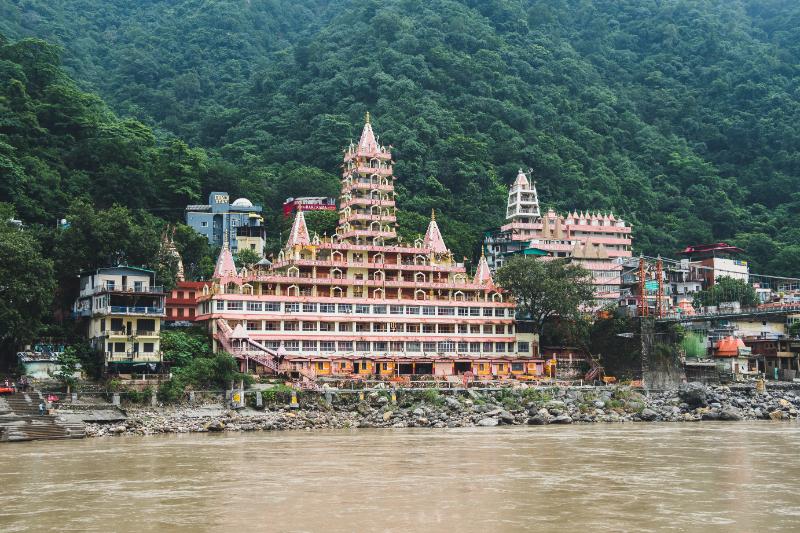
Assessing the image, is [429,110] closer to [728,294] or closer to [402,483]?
[728,294]

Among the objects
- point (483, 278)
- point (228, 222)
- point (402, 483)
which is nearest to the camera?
point (402, 483)

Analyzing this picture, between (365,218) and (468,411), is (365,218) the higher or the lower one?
the higher one

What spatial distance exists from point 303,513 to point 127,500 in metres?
6.42

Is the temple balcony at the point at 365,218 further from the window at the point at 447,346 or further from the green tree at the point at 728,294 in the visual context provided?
the green tree at the point at 728,294

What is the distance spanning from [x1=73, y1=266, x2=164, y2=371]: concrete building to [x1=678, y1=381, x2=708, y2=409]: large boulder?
120 feet

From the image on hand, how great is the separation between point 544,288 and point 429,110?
58.2 meters

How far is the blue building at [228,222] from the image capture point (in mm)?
106625

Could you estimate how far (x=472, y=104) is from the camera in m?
142

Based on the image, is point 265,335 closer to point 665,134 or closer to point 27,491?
point 27,491

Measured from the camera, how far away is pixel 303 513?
98.6ft

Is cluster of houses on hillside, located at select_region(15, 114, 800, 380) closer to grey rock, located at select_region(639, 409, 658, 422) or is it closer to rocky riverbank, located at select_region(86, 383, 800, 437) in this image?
rocky riverbank, located at select_region(86, 383, 800, 437)

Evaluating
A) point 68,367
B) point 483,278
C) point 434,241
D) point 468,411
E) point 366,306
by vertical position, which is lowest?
point 468,411

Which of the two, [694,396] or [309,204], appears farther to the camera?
[309,204]

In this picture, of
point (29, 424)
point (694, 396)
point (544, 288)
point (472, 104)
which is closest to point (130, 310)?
point (29, 424)
